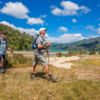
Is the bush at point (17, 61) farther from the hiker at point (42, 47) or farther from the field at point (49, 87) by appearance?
the hiker at point (42, 47)

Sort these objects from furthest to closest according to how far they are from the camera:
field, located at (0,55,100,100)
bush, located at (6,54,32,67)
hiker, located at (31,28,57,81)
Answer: bush, located at (6,54,32,67)
hiker, located at (31,28,57,81)
field, located at (0,55,100,100)

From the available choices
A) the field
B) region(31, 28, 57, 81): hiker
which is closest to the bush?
the field

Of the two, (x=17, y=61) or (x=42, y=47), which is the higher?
(x=42, y=47)

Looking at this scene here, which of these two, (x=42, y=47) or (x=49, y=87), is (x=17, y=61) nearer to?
(x=42, y=47)

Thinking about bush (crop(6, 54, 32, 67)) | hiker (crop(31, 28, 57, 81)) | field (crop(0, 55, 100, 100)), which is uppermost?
hiker (crop(31, 28, 57, 81))

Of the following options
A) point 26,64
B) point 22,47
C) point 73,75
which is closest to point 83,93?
point 73,75

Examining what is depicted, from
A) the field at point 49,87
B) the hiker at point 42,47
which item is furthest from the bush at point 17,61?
the hiker at point 42,47

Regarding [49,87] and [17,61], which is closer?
[49,87]

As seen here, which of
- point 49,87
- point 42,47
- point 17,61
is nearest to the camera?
point 49,87

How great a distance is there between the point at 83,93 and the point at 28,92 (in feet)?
7.94

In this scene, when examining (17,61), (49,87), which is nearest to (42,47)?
(49,87)

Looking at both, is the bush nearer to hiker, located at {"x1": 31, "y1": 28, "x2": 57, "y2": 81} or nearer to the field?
the field

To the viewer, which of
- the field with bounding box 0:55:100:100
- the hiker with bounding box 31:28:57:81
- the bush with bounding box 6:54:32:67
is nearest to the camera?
the field with bounding box 0:55:100:100

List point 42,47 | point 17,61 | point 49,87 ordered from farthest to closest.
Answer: point 17,61
point 42,47
point 49,87
